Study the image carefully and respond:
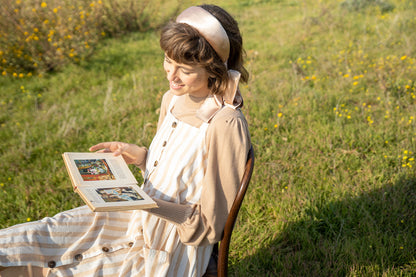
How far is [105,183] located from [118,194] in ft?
0.46

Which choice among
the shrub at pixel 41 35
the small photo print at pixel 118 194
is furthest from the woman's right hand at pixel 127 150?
the shrub at pixel 41 35

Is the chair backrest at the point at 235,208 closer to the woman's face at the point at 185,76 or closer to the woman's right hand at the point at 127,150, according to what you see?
the woman's face at the point at 185,76

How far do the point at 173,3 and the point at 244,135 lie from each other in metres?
7.09

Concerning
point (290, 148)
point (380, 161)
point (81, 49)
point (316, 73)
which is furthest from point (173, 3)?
point (380, 161)

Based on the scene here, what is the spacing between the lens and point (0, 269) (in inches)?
54.6

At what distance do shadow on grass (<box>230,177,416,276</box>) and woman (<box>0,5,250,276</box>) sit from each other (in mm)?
929

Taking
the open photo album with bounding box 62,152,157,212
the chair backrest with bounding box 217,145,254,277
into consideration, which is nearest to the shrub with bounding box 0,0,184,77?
the open photo album with bounding box 62,152,157,212

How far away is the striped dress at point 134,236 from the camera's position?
1459mm

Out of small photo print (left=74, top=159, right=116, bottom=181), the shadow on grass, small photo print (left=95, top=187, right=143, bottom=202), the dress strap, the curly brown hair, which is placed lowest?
the shadow on grass

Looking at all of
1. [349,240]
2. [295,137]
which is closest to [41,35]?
[295,137]

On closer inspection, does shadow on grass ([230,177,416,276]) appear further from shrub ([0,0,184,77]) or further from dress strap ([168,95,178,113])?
shrub ([0,0,184,77])

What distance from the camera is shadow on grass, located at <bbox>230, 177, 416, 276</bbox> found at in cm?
231

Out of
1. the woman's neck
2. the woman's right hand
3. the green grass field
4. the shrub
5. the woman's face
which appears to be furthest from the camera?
the shrub

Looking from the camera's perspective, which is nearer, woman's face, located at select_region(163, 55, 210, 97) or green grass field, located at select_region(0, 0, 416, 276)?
woman's face, located at select_region(163, 55, 210, 97)
